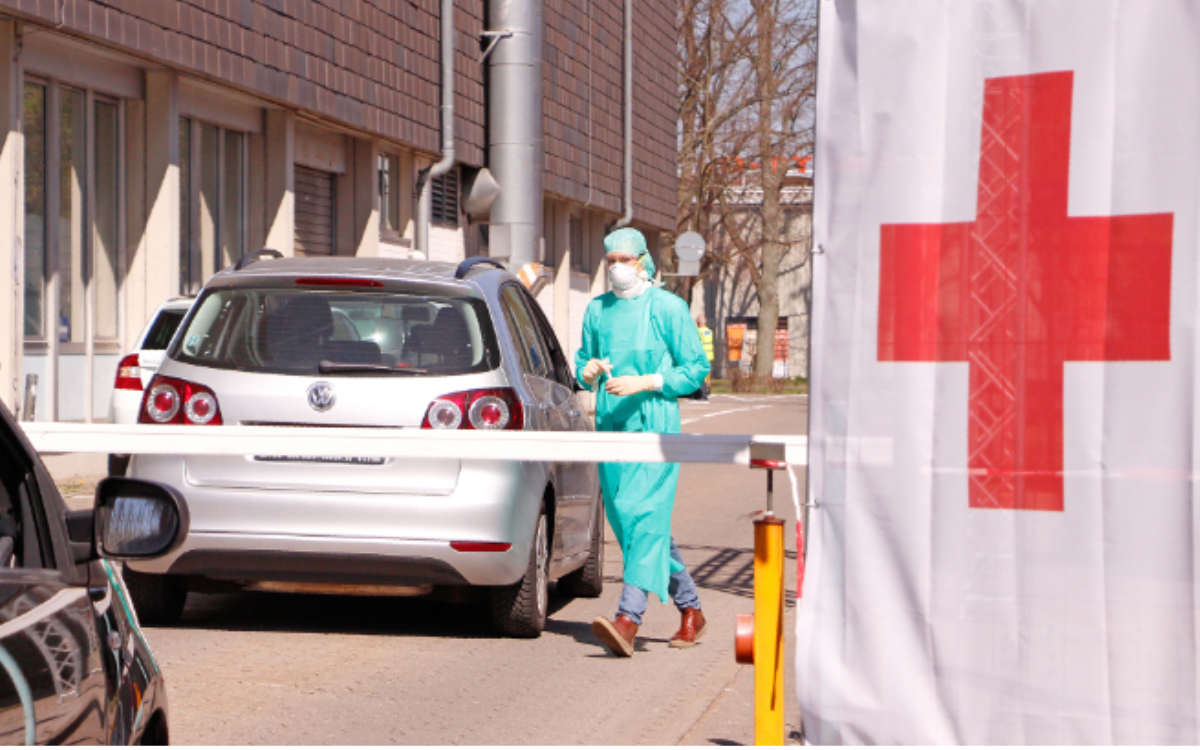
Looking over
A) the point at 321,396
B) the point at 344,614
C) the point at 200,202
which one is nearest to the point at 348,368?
the point at 321,396

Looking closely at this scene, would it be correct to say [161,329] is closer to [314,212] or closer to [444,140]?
[314,212]

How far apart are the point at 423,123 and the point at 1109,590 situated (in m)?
21.9

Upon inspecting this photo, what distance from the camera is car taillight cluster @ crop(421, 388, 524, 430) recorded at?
313 inches

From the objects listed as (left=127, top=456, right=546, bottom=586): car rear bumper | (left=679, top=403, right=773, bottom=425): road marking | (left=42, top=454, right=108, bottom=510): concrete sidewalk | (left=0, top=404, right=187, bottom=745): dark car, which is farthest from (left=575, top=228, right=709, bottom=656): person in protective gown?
(left=679, top=403, right=773, bottom=425): road marking

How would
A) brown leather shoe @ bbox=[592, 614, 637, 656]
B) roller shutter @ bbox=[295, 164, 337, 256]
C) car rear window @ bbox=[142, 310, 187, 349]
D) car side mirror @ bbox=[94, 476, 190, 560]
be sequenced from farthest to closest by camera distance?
roller shutter @ bbox=[295, 164, 337, 256]
car rear window @ bbox=[142, 310, 187, 349]
brown leather shoe @ bbox=[592, 614, 637, 656]
car side mirror @ bbox=[94, 476, 190, 560]

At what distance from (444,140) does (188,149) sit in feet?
23.2

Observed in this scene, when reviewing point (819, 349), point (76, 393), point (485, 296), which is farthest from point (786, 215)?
point (819, 349)

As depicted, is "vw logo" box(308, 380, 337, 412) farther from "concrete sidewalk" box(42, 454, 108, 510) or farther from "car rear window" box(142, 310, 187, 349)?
Answer: "concrete sidewalk" box(42, 454, 108, 510)

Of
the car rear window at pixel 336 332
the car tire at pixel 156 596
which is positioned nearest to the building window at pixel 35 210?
the car tire at pixel 156 596

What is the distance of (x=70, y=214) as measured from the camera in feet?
55.3

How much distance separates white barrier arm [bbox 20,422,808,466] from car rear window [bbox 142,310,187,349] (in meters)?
8.64

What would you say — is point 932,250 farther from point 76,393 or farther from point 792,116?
point 792,116

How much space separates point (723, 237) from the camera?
58781 mm

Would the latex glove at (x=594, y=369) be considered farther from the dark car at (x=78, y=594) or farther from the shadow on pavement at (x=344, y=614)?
the dark car at (x=78, y=594)
